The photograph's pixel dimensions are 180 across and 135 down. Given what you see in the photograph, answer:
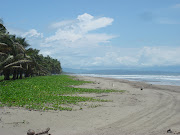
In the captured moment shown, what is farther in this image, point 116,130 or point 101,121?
point 101,121

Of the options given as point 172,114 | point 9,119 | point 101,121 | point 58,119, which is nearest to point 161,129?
point 101,121

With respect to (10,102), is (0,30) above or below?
above

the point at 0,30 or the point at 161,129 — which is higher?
the point at 0,30

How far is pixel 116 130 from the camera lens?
24.8 ft

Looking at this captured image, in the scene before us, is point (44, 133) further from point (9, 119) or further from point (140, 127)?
point (140, 127)

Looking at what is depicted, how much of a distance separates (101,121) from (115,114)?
1612 millimetres

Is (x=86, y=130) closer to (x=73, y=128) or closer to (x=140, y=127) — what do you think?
(x=73, y=128)

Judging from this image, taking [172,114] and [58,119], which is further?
[172,114]

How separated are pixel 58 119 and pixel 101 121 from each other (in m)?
1.99

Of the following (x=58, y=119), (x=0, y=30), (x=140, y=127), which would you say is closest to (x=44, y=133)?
(x=58, y=119)

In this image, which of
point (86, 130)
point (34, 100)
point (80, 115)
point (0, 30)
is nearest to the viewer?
point (86, 130)

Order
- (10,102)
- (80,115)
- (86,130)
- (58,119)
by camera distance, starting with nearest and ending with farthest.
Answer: (86,130) < (58,119) < (80,115) < (10,102)

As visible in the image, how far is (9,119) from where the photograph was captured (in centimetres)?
811

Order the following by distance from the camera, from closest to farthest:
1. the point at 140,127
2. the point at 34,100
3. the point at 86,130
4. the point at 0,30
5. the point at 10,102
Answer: the point at 86,130 → the point at 140,127 → the point at 10,102 → the point at 34,100 → the point at 0,30
